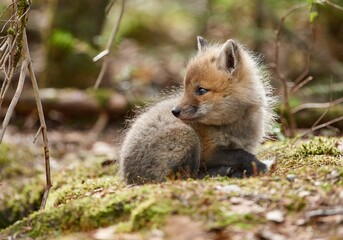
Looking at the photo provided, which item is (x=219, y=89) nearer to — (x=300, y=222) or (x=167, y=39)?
(x=300, y=222)

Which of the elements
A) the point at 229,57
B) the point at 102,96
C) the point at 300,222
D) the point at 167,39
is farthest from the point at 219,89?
the point at 167,39

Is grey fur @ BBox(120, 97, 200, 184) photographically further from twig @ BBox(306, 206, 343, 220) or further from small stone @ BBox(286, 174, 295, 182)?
twig @ BBox(306, 206, 343, 220)

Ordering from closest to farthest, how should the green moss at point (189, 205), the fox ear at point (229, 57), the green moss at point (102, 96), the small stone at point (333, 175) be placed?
the green moss at point (189, 205) → the small stone at point (333, 175) → the fox ear at point (229, 57) → the green moss at point (102, 96)

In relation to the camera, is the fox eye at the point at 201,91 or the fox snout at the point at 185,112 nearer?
the fox snout at the point at 185,112

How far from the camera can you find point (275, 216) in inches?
198

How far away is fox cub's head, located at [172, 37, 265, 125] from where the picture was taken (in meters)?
7.05

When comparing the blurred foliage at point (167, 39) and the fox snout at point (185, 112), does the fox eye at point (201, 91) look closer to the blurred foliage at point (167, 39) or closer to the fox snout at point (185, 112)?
the fox snout at point (185, 112)

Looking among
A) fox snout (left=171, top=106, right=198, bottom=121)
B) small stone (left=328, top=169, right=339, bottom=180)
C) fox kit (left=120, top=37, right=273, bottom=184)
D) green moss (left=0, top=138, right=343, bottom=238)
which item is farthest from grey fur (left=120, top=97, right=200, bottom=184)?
small stone (left=328, top=169, right=339, bottom=180)

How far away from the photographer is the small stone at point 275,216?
16.4ft

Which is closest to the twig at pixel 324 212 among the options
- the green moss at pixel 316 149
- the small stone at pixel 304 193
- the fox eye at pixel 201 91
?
the small stone at pixel 304 193

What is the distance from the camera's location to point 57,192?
8227mm

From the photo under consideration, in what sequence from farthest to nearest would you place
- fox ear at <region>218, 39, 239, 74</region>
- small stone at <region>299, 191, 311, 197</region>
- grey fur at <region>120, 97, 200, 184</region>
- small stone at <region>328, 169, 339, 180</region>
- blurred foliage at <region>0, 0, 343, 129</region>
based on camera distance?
blurred foliage at <region>0, 0, 343, 129</region>
fox ear at <region>218, 39, 239, 74</region>
grey fur at <region>120, 97, 200, 184</region>
small stone at <region>328, 169, 339, 180</region>
small stone at <region>299, 191, 311, 197</region>

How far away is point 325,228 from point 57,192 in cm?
448

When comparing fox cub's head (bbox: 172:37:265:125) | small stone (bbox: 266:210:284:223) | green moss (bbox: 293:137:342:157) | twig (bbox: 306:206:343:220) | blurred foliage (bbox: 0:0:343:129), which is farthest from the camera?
blurred foliage (bbox: 0:0:343:129)
